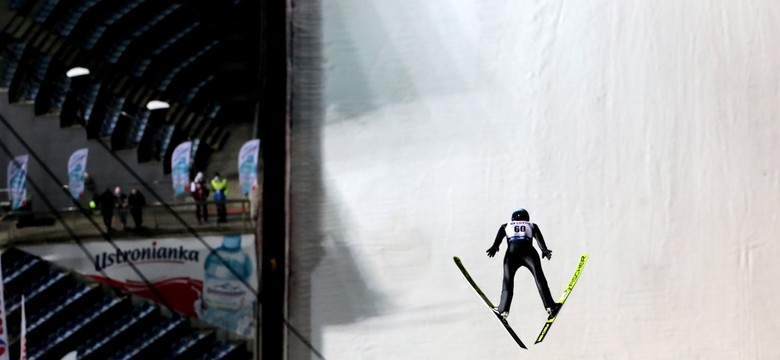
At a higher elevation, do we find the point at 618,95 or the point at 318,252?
the point at 618,95

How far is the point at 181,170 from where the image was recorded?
13359mm

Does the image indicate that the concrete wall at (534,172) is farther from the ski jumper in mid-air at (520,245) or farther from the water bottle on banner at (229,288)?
the water bottle on banner at (229,288)

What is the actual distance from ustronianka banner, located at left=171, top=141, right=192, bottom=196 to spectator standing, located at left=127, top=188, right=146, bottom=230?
285mm

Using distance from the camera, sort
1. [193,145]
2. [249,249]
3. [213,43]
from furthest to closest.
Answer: [213,43] < [193,145] < [249,249]

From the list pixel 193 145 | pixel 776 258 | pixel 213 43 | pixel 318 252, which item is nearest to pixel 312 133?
pixel 318 252

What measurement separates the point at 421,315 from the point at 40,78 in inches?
255

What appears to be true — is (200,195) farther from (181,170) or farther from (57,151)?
(57,151)

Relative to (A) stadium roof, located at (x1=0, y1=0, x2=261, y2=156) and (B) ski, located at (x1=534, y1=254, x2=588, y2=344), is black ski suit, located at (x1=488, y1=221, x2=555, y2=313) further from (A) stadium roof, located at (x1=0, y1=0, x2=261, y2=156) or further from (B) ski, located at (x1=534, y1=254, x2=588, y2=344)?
(A) stadium roof, located at (x1=0, y1=0, x2=261, y2=156)

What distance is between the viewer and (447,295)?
9.84m

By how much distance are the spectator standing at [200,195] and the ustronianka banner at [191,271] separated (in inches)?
7.9

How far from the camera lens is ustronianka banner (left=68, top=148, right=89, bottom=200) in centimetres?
1331

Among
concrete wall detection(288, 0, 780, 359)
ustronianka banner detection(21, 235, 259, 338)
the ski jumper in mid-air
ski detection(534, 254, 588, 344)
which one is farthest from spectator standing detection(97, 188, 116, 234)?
the ski jumper in mid-air

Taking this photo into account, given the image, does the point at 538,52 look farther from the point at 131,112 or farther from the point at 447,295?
the point at 131,112

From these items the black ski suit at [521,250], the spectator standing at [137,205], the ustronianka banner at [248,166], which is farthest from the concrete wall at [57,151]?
the black ski suit at [521,250]
